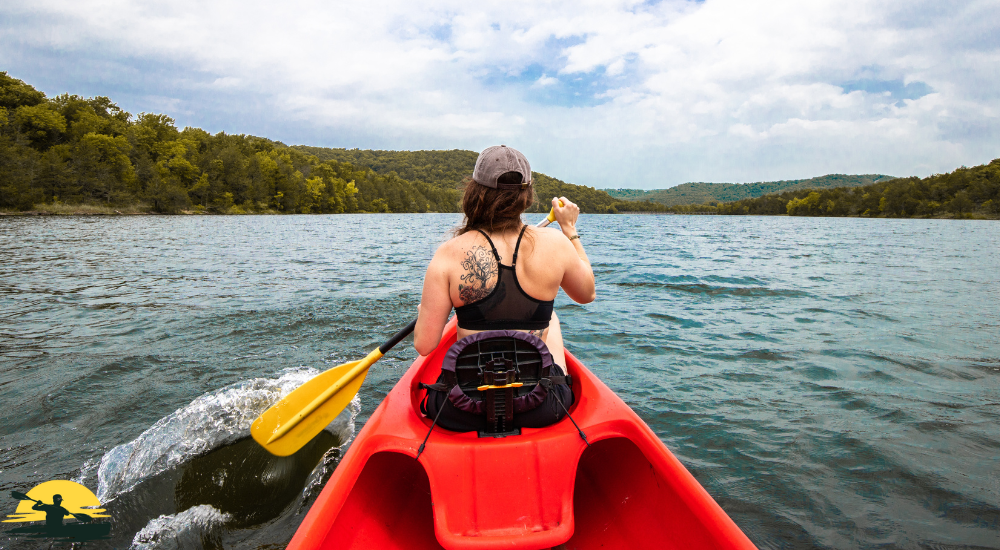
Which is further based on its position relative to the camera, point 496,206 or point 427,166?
point 427,166

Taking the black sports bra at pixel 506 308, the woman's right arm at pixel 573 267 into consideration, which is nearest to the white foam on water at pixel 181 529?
the black sports bra at pixel 506 308

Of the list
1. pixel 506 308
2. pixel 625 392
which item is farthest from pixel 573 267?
pixel 625 392

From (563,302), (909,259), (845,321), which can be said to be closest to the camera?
(845,321)

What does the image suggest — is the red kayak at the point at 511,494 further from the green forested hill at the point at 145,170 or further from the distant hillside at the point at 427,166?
the distant hillside at the point at 427,166

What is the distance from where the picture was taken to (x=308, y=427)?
300 centimetres

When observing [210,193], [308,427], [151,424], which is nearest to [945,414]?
[308,427]

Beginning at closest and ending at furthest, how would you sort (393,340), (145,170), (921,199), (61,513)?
1. (61,513)
2. (393,340)
3. (145,170)
4. (921,199)

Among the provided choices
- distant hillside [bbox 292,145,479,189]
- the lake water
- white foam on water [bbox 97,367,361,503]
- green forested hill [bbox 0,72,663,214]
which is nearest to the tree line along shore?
green forested hill [bbox 0,72,663,214]

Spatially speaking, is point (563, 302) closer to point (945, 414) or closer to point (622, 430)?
point (945, 414)

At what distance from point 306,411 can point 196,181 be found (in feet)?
272

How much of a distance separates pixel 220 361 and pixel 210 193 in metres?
79.2

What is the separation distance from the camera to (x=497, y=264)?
238 centimetres

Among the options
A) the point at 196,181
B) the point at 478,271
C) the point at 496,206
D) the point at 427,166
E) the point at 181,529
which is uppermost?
the point at 427,166

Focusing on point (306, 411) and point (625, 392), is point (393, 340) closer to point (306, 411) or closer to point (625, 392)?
point (306, 411)
